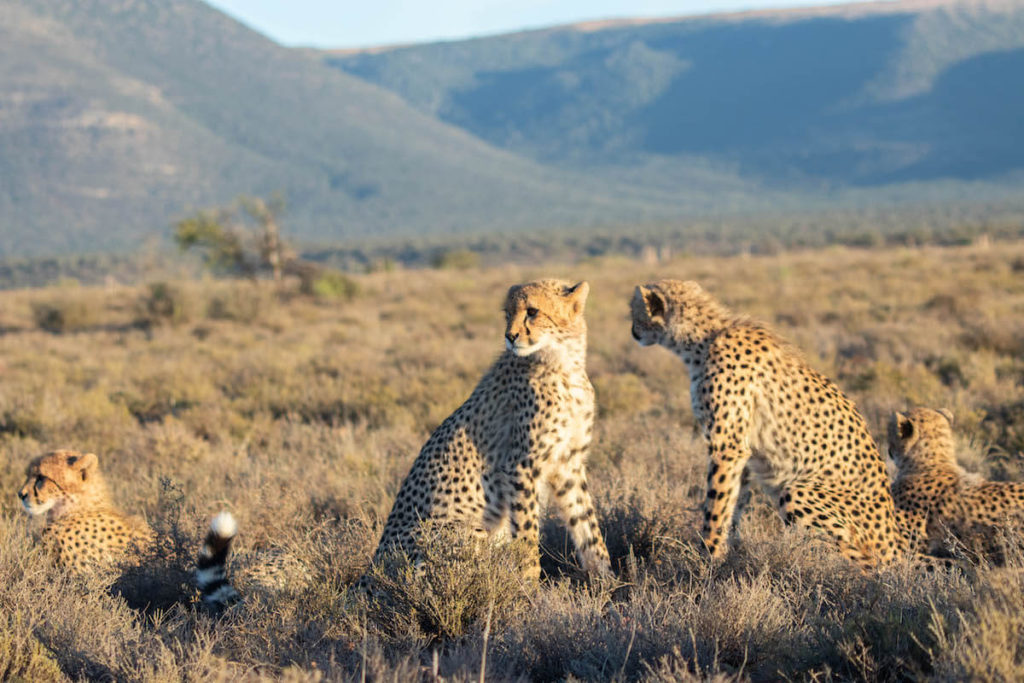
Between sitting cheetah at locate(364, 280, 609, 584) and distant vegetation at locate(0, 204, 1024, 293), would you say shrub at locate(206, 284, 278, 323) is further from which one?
sitting cheetah at locate(364, 280, 609, 584)

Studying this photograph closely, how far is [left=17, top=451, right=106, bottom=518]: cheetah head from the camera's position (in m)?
4.21

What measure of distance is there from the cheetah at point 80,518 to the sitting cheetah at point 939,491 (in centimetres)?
318

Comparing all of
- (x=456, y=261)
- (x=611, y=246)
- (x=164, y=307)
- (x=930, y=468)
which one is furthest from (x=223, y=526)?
(x=611, y=246)

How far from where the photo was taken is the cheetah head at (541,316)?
11.2ft

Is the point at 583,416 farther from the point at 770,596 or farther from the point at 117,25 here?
the point at 117,25

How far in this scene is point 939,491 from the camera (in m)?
4.00

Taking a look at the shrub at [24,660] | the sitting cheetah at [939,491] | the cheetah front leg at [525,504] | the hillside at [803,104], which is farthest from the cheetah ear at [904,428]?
the hillside at [803,104]

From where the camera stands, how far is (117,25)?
504 ft

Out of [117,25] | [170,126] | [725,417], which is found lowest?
[725,417]

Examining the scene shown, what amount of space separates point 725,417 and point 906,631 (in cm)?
123

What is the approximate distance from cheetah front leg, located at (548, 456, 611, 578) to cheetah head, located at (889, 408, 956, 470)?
1.70m

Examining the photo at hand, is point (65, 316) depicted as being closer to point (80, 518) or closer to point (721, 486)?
point (80, 518)

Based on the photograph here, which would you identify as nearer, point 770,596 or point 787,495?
point 770,596

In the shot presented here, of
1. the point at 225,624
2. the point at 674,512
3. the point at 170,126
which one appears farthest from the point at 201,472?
the point at 170,126
